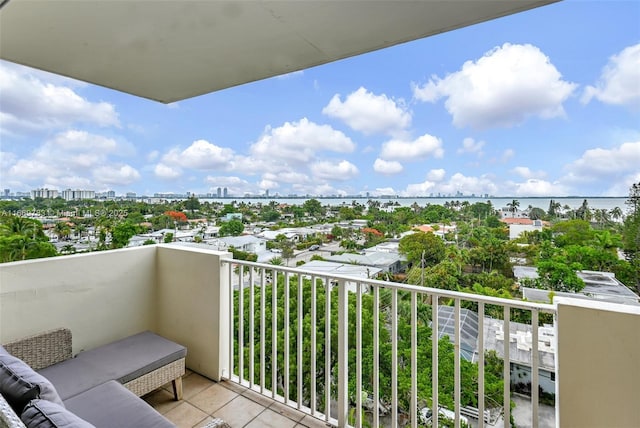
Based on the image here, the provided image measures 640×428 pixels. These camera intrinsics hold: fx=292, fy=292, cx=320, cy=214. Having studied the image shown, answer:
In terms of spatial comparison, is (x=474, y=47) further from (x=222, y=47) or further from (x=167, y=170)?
(x=167, y=170)

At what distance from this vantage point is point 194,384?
255 cm

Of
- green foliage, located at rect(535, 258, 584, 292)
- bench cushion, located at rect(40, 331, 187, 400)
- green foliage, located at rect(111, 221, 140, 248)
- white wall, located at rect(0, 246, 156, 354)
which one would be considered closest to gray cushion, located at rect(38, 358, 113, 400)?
bench cushion, located at rect(40, 331, 187, 400)

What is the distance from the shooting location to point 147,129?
11.9 ft

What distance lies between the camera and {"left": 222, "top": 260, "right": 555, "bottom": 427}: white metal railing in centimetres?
164

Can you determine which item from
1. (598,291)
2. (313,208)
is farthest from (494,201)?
(313,208)

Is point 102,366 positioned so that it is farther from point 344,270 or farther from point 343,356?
point 344,270

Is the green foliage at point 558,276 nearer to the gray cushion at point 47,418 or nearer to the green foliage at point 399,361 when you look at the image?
the green foliage at point 399,361

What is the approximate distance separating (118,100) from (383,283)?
3249 millimetres

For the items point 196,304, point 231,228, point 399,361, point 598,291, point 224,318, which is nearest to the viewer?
point 598,291

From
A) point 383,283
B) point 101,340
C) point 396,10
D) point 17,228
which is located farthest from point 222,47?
point 101,340

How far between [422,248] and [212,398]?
2.05 m

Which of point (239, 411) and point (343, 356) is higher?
point (343, 356)

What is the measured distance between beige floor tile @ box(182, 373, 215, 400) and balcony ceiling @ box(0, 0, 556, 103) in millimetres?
2673

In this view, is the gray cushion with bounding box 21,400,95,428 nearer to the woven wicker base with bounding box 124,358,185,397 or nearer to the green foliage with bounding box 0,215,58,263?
the woven wicker base with bounding box 124,358,185,397
